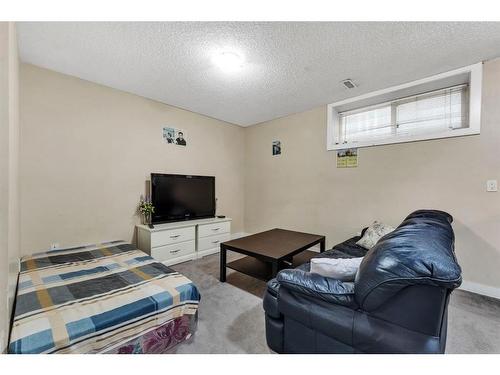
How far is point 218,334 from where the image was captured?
65.1 inches

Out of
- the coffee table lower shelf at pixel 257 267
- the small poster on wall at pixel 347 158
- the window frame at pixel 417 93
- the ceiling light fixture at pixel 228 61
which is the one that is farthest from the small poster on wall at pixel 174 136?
the small poster on wall at pixel 347 158

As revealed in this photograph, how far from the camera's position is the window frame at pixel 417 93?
232 centimetres

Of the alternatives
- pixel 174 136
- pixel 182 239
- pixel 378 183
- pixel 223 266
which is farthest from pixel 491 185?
pixel 174 136

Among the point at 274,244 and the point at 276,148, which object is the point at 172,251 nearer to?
the point at 274,244

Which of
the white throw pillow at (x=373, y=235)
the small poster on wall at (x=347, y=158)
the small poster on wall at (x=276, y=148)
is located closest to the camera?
the white throw pillow at (x=373, y=235)

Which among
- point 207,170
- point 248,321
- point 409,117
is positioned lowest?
point 248,321

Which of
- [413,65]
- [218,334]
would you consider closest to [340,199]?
[413,65]

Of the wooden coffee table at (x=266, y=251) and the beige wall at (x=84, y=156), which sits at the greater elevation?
the beige wall at (x=84, y=156)

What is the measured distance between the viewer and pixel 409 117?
9.60 ft

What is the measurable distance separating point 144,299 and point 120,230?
6.13 ft

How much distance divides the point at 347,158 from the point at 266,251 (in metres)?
1.93

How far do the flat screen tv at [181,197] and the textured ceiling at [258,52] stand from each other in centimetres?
125

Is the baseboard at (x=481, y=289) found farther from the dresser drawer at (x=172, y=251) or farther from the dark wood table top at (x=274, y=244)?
the dresser drawer at (x=172, y=251)
